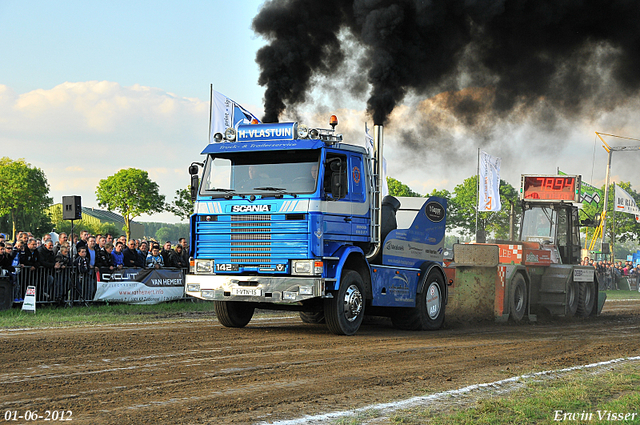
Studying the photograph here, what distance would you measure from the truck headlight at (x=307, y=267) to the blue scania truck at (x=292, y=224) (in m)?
0.02

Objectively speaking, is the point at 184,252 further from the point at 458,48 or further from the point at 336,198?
the point at 336,198

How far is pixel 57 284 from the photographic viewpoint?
1655 centimetres

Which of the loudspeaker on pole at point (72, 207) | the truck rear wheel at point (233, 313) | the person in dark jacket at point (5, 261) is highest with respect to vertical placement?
the loudspeaker on pole at point (72, 207)

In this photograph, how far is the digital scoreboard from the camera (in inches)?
695

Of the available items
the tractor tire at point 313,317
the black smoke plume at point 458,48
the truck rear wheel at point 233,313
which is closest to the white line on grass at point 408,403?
the truck rear wheel at point 233,313

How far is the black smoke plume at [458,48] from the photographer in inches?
592

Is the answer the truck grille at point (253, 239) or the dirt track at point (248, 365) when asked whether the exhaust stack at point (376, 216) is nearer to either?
the dirt track at point (248, 365)

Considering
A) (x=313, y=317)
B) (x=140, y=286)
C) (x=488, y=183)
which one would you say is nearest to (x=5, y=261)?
(x=140, y=286)

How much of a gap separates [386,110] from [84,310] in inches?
327

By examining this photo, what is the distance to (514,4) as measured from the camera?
604 inches

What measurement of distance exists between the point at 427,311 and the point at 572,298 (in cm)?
620

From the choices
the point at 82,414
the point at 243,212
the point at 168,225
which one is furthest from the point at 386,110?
the point at 168,225

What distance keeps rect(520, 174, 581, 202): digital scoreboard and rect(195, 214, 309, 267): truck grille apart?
30.4 ft

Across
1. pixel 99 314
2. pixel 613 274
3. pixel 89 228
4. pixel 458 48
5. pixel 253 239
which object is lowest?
pixel 99 314
